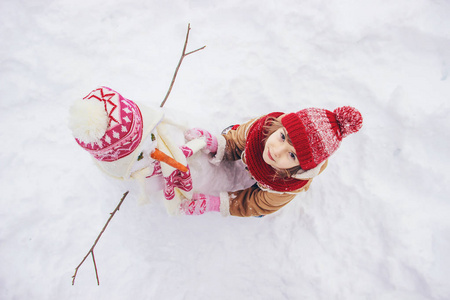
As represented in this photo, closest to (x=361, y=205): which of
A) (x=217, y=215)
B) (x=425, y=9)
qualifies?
(x=217, y=215)

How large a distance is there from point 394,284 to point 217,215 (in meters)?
1.04

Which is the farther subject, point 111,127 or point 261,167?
point 261,167

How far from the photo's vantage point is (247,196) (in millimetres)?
1416

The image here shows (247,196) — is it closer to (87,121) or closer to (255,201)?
(255,201)

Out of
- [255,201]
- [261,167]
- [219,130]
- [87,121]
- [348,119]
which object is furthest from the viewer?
[219,130]

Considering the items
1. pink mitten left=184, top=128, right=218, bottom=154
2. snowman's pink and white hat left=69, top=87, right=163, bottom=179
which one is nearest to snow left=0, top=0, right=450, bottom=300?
pink mitten left=184, top=128, right=218, bottom=154

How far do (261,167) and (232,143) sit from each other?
0.33m

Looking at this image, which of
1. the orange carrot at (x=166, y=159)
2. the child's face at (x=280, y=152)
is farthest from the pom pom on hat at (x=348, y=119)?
the orange carrot at (x=166, y=159)

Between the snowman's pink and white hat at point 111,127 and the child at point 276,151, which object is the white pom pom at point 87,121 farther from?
the child at point 276,151

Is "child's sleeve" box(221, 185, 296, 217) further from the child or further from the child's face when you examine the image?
the child's face

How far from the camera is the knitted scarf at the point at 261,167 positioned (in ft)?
3.96

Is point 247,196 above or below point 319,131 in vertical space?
below

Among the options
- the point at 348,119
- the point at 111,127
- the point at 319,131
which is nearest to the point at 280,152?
the point at 319,131

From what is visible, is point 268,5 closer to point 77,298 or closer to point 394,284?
point 394,284
